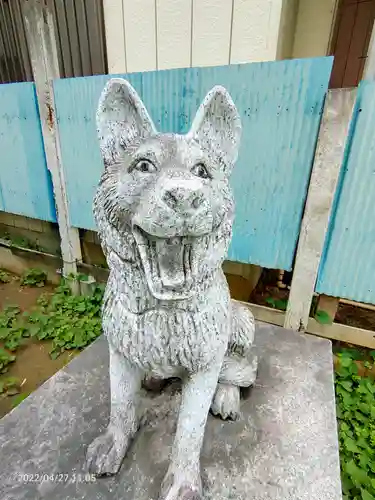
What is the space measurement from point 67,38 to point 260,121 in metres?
1.75

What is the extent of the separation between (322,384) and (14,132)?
2.69m

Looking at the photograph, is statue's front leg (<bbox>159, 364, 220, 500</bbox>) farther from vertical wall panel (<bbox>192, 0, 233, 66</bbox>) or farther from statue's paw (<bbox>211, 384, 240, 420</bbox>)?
vertical wall panel (<bbox>192, 0, 233, 66</bbox>)

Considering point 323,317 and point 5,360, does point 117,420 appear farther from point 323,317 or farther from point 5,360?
point 5,360

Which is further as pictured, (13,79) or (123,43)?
(13,79)

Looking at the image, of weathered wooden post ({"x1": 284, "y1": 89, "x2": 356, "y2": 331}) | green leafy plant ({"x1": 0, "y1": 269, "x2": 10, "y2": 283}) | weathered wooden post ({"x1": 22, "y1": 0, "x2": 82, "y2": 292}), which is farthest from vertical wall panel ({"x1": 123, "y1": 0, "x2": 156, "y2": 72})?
green leafy plant ({"x1": 0, "y1": 269, "x2": 10, "y2": 283})

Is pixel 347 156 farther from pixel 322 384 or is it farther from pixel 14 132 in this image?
pixel 14 132

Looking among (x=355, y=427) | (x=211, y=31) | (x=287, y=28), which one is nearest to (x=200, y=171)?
(x=211, y=31)

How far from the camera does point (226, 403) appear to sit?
3.76 ft

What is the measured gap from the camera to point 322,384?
52.5 inches

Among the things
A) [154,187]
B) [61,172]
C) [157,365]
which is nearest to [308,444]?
[157,365]

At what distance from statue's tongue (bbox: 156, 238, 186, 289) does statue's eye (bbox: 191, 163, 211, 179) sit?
0.16 metres

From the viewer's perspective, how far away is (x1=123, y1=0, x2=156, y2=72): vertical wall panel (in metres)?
1.90

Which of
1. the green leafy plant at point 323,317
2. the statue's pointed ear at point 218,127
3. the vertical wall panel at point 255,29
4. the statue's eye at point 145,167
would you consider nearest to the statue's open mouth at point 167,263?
the statue's eye at point 145,167

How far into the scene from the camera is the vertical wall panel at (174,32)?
1812 mm
